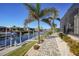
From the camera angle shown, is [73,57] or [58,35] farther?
[58,35]

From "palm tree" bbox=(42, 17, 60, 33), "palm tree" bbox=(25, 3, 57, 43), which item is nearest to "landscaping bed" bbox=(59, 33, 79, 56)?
"palm tree" bbox=(42, 17, 60, 33)

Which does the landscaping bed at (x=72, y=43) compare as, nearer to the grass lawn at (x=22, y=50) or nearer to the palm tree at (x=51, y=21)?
the palm tree at (x=51, y=21)

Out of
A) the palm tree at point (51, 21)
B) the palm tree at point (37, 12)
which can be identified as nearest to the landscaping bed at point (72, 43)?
the palm tree at point (51, 21)

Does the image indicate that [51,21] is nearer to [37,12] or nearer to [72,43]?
[37,12]

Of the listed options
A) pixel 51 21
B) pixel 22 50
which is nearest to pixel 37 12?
pixel 51 21

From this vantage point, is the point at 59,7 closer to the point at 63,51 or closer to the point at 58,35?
the point at 58,35

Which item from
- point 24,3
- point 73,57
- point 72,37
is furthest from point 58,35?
point 24,3

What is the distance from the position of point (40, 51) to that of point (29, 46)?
0.68ft

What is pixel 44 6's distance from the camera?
3.55 m

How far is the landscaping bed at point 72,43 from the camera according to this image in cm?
344

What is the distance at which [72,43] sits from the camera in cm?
353

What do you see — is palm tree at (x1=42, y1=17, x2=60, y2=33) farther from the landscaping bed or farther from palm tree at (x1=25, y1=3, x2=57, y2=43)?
the landscaping bed

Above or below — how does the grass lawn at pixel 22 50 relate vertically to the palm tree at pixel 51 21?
below

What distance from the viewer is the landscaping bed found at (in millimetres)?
3443
